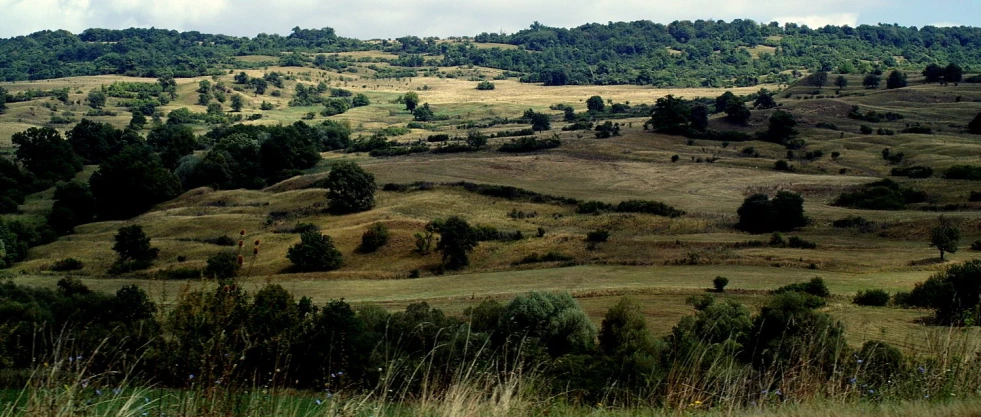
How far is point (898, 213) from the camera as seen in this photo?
6719cm

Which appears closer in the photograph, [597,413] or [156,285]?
[597,413]

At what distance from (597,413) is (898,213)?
68.2m

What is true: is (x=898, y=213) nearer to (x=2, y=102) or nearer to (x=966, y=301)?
(x=966, y=301)

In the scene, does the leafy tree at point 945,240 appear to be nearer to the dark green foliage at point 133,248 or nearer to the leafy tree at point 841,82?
the dark green foliage at point 133,248

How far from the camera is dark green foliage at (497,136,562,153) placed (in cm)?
10406

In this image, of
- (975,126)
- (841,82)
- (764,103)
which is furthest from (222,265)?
(841,82)

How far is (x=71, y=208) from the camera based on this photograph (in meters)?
83.3

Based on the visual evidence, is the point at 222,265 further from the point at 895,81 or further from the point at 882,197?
the point at 895,81

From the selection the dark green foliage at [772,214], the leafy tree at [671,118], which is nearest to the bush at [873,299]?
the dark green foliage at [772,214]

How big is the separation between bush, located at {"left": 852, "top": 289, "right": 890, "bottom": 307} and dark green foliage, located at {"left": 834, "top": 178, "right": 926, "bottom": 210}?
3405 centimetres

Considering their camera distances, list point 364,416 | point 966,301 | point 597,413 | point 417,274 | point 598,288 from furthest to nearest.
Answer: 1. point 417,274
2. point 598,288
3. point 966,301
4. point 597,413
5. point 364,416

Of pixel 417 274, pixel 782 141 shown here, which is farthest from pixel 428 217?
pixel 782 141

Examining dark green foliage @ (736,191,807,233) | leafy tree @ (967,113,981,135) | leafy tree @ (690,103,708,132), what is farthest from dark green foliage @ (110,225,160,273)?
leafy tree @ (967,113,981,135)

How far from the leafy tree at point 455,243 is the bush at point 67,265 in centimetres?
2859
